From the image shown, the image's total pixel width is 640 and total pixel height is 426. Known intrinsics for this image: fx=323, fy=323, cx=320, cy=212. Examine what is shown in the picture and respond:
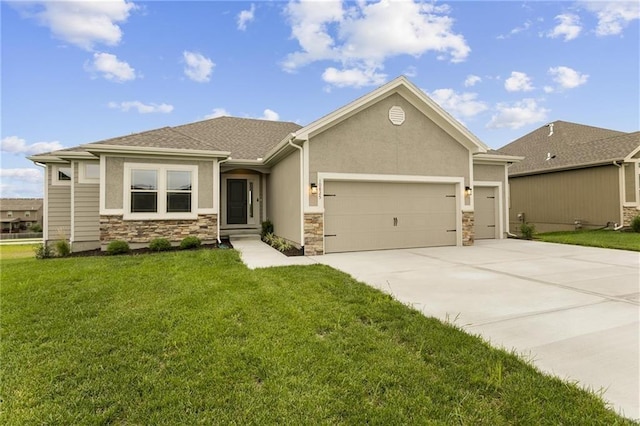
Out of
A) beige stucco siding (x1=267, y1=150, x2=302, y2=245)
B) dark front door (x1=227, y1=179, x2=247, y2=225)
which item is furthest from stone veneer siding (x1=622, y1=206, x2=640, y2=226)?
dark front door (x1=227, y1=179, x2=247, y2=225)

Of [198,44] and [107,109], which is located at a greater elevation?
[198,44]

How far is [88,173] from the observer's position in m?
11.0

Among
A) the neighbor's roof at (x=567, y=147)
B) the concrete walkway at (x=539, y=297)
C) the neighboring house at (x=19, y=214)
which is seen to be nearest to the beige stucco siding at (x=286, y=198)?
the concrete walkway at (x=539, y=297)

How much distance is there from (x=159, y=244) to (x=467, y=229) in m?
9.39

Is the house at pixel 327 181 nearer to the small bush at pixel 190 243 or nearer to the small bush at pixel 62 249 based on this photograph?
the small bush at pixel 190 243

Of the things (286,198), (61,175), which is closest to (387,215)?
(286,198)

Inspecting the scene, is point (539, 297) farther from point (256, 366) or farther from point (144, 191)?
point (144, 191)

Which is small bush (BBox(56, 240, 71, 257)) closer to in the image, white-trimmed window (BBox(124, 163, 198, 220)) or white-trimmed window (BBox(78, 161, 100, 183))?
white-trimmed window (BBox(124, 163, 198, 220))

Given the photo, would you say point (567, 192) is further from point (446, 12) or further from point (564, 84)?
point (446, 12)

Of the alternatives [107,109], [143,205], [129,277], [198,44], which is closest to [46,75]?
[107,109]

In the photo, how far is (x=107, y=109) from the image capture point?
17.7 meters

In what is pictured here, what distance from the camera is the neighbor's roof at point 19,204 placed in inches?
1622

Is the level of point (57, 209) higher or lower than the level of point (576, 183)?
lower

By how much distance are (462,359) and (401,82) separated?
8130 mm
